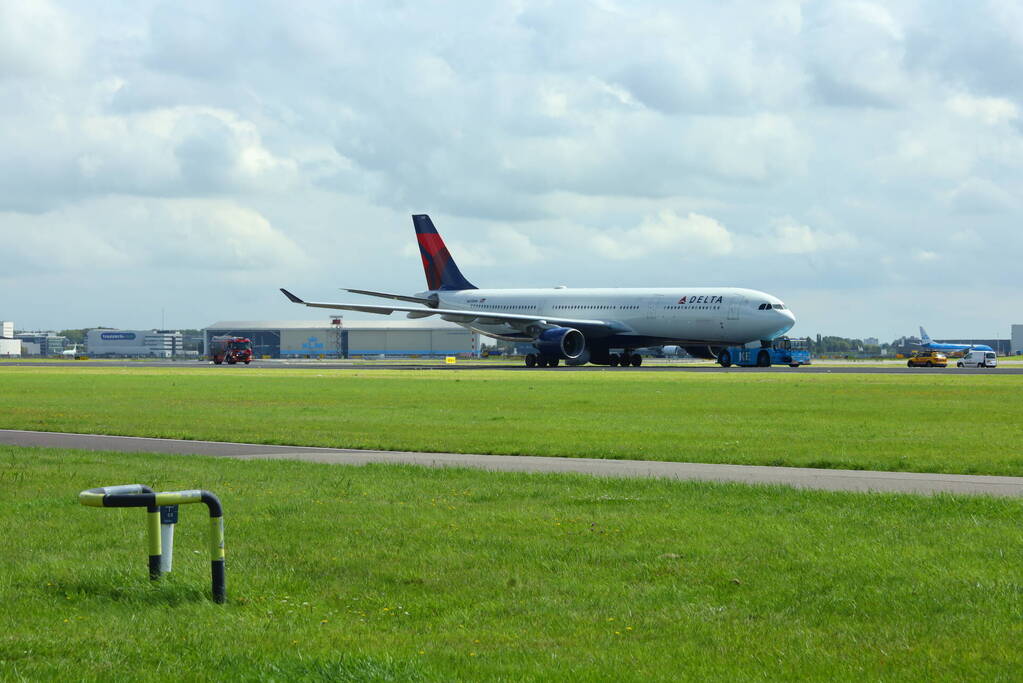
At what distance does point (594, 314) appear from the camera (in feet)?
250

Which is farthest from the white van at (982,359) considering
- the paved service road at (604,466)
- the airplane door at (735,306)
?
the paved service road at (604,466)

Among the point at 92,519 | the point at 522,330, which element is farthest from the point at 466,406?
the point at 522,330

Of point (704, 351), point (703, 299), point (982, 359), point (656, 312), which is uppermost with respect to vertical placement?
point (703, 299)

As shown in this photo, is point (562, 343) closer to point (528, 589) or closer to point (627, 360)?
point (627, 360)

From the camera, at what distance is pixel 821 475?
55.7ft

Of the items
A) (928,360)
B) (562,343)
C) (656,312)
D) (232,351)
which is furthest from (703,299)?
(232,351)

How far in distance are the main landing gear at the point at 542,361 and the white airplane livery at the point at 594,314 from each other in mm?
64

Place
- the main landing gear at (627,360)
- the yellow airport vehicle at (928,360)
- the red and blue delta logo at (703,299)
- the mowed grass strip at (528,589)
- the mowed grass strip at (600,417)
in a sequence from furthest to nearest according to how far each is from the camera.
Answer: the yellow airport vehicle at (928,360) < the main landing gear at (627,360) < the red and blue delta logo at (703,299) < the mowed grass strip at (600,417) < the mowed grass strip at (528,589)

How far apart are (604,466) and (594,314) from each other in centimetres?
5784

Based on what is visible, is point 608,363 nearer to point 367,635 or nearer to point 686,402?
point 686,402

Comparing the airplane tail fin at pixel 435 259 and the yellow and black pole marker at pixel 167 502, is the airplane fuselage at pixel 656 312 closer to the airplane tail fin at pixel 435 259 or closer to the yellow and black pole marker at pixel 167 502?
the airplane tail fin at pixel 435 259

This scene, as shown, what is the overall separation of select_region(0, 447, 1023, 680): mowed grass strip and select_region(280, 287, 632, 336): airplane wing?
198ft

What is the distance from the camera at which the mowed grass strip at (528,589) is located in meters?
7.43

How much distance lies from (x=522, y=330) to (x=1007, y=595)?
70185 millimetres
